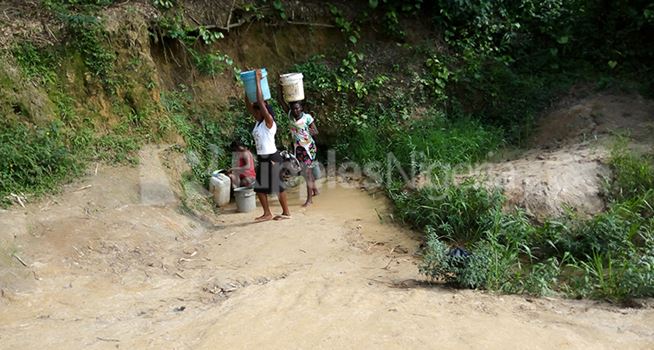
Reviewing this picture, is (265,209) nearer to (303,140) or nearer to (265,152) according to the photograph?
(265,152)

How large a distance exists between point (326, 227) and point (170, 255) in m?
1.61

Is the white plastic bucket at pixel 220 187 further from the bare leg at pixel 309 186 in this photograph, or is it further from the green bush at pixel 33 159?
the green bush at pixel 33 159

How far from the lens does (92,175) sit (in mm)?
6008

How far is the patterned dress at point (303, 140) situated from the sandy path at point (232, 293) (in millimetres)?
1102

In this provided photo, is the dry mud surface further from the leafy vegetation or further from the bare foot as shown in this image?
the bare foot

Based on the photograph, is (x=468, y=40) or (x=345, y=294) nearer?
(x=345, y=294)

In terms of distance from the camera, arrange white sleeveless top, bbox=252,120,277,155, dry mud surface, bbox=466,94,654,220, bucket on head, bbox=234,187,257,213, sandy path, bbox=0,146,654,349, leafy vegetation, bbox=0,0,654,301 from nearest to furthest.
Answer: sandy path, bbox=0,146,654,349, leafy vegetation, bbox=0,0,654,301, dry mud surface, bbox=466,94,654,220, white sleeveless top, bbox=252,120,277,155, bucket on head, bbox=234,187,257,213

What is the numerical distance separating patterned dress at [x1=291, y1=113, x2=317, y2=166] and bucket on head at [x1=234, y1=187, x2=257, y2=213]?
74 centimetres

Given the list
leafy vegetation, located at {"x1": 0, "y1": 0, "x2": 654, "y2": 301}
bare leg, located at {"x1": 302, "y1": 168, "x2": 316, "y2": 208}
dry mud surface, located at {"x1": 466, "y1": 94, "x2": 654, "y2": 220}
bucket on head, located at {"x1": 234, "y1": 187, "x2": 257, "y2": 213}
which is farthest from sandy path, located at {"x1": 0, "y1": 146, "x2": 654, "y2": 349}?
dry mud surface, located at {"x1": 466, "y1": 94, "x2": 654, "y2": 220}

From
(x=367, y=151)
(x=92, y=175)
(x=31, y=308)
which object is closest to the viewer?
(x=31, y=308)

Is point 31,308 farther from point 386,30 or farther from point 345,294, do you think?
point 386,30

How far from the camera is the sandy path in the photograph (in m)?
3.71

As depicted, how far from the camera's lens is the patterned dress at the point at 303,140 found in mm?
7141

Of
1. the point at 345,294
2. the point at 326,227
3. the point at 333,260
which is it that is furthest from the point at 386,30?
the point at 345,294
